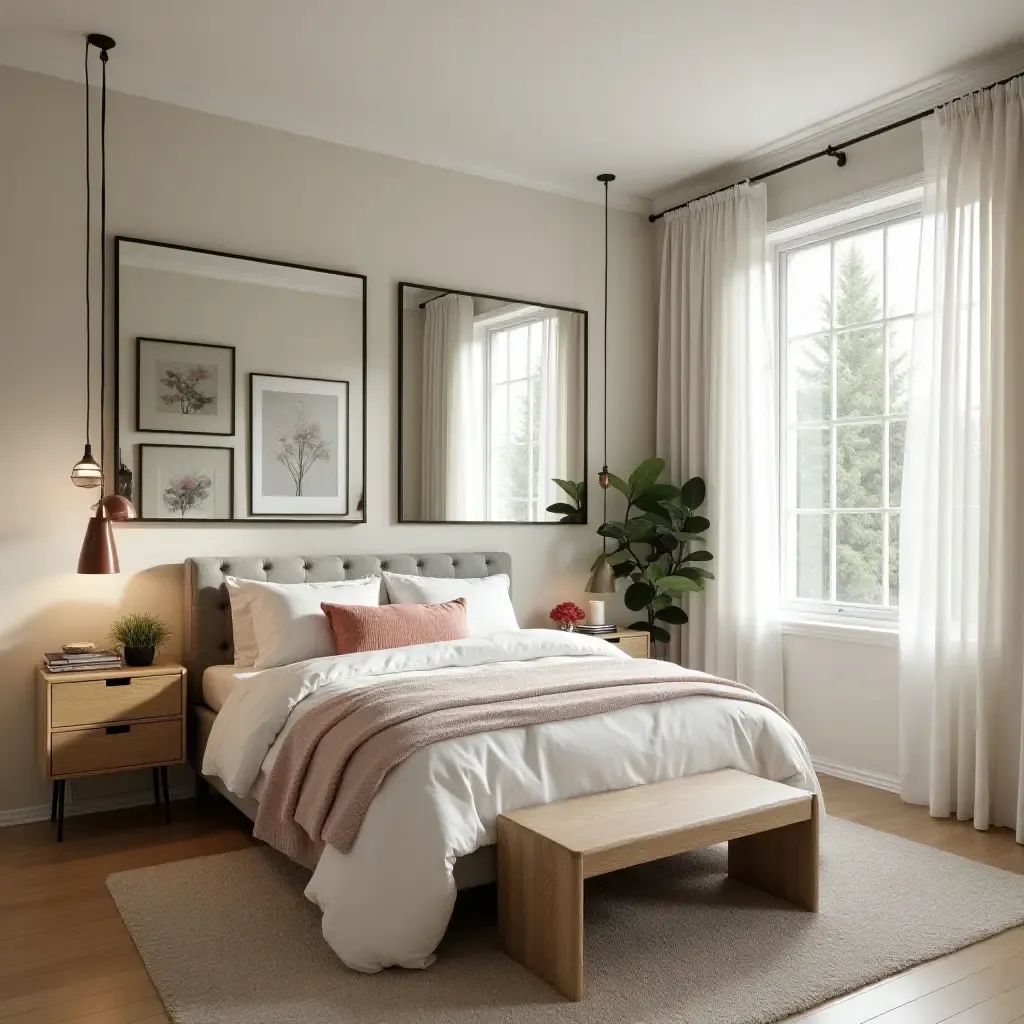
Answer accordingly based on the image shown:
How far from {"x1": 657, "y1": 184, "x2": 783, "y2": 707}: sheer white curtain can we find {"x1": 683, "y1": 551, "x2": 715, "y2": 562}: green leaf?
2.4 inches

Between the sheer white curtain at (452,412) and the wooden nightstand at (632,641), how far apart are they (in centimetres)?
89

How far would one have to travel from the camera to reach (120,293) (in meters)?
3.95

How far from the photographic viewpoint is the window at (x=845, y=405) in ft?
14.8

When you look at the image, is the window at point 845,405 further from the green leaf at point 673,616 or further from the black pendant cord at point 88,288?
the black pendant cord at point 88,288

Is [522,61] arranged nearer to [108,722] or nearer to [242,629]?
[242,629]

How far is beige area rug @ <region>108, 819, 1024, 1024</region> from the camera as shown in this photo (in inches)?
92.2

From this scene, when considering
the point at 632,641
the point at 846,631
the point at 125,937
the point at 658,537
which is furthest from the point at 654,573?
the point at 125,937

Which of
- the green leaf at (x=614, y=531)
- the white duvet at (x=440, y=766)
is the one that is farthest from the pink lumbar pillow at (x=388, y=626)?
the green leaf at (x=614, y=531)

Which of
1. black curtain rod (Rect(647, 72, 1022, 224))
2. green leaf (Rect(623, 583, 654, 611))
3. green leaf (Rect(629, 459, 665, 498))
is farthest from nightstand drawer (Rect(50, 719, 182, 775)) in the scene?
black curtain rod (Rect(647, 72, 1022, 224))

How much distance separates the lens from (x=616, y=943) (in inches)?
106

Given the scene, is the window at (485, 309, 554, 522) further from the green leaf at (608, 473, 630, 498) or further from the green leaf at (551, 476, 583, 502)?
the green leaf at (608, 473, 630, 498)

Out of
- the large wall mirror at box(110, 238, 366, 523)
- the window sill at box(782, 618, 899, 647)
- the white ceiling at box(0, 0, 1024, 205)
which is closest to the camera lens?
the white ceiling at box(0, 0, 1024, 205)

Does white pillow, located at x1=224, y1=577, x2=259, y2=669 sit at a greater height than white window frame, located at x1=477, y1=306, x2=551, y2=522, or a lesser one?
lesser

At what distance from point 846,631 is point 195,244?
3374 millimetres
